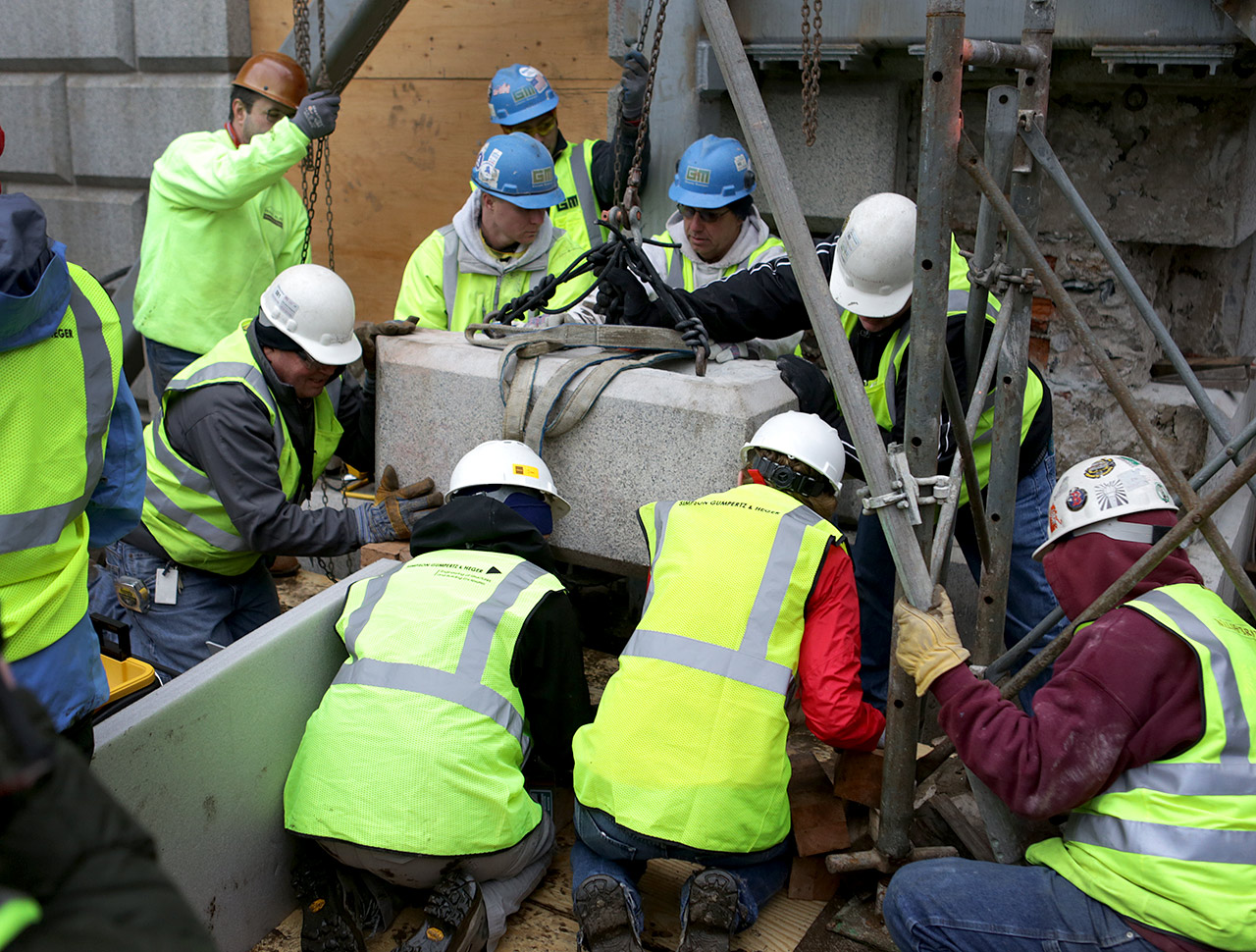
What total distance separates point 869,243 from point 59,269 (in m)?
2.12

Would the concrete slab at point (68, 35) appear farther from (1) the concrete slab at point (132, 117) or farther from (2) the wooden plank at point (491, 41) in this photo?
(2) the wooden plank at point (491, 41)

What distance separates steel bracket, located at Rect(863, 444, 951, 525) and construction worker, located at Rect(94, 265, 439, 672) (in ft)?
6.02

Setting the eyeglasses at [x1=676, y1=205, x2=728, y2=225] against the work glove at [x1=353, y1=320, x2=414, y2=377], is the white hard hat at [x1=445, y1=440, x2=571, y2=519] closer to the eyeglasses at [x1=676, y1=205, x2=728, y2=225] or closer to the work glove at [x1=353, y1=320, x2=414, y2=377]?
the work glove at [x1=353, y1=320, x2=414, y2=377]

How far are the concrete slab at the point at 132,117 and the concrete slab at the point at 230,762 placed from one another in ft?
17.4

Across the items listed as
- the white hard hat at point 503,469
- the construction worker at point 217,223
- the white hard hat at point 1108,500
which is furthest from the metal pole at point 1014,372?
the construction worker at point 217,223

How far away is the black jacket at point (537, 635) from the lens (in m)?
2.97

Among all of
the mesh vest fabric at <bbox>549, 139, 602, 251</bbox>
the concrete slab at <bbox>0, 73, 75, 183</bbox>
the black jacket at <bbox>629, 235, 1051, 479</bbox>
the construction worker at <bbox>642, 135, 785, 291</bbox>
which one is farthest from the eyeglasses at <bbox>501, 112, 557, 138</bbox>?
the concrete slab at <bbox>0, 73, 75, 183</bbox>

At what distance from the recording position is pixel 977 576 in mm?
3719

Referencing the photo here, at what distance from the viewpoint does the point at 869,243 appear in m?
3.26

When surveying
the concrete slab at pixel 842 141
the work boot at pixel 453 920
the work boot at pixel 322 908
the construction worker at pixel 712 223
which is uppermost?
the concrete slab at pixel 842 141

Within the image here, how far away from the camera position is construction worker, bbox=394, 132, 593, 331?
15.0 feet

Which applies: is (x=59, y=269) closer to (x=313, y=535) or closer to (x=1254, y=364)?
(x=313, y=535)

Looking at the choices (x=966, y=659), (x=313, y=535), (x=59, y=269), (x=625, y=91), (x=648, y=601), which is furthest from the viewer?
(x=625, y=91)

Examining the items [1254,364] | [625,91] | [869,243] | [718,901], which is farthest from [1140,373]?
[718,901]
